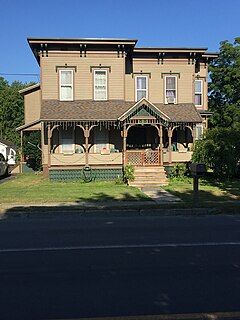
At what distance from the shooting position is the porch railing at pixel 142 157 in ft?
66.0

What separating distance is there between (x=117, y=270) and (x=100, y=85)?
17.7 meters

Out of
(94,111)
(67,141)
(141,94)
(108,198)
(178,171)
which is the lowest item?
(108,198)

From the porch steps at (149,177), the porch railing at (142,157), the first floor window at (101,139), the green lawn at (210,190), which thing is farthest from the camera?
the first floor window at (101,139)

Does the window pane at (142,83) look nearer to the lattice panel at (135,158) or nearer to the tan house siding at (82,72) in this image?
the tan house siding at (82,72)

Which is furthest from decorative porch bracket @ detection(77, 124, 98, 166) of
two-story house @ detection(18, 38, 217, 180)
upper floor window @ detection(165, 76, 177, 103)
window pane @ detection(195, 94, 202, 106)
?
window pane @ detection(195, 94, 202, 106)

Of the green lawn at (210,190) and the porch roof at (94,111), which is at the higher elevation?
the porch roof at (94,111)

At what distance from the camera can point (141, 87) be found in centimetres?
2284

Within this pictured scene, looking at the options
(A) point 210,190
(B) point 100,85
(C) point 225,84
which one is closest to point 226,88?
(C) point 225,84

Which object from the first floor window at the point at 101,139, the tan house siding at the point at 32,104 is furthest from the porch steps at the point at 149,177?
the tan house siding at the point at 32,104

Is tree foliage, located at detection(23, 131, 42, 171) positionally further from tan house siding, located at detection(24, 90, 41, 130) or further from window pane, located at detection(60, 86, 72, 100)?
window pane, located at detection(60, 86, 72, 100)

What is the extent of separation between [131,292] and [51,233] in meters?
3.93

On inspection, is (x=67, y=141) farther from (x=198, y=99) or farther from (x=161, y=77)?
(x=198, y=99)

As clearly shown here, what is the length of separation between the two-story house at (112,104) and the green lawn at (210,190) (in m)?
2.61

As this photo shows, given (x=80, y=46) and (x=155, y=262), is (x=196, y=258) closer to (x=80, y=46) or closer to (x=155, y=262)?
(x=155, y=262)
